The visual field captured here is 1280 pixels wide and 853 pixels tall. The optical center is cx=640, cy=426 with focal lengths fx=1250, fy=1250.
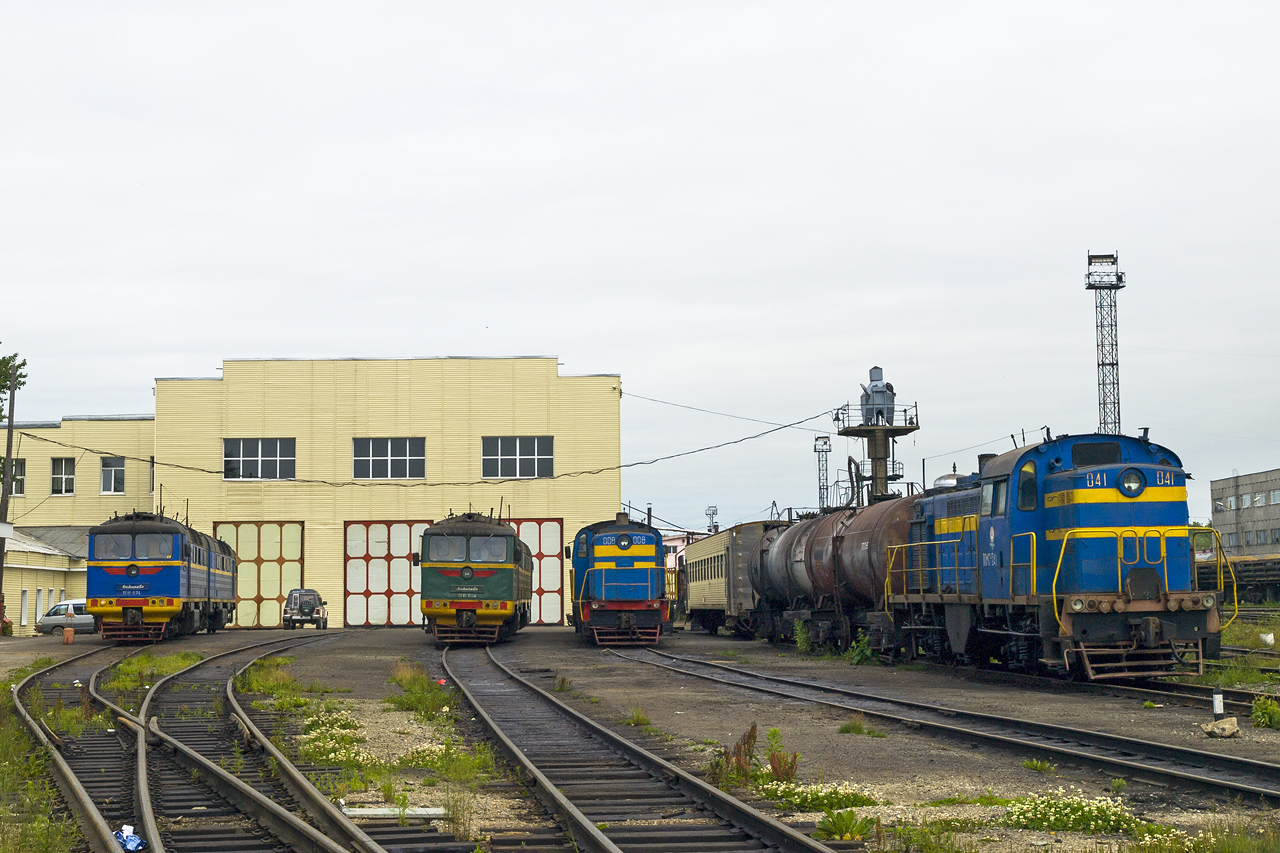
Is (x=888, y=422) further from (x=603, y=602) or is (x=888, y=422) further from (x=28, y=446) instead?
(x=28, y=446)

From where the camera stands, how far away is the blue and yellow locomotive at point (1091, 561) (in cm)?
1716

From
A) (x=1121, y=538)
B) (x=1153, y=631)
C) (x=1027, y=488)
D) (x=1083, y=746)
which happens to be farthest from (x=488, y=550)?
(x=1083, y=746)

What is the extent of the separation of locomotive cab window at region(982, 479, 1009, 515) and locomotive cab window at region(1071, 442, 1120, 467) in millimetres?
1090

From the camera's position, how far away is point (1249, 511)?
3605 inches

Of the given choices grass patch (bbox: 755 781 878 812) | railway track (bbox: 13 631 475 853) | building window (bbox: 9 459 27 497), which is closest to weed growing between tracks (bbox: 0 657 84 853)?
railway track (bbox: 13 631 475 853)

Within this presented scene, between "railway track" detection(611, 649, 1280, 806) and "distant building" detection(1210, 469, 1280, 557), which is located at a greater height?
"distant building" detection(1210, 469, 1280, 557)

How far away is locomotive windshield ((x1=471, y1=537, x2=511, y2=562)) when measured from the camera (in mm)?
30973

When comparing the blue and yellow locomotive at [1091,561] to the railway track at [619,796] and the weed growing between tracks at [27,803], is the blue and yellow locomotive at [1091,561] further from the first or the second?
the weed growing between tracks at [27,803]

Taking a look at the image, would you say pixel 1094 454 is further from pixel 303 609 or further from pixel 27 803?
pixel 303 609

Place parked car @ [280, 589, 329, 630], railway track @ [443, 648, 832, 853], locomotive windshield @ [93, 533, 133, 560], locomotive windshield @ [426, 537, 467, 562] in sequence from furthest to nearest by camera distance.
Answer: parked car @ [280, 589, 329, 630] < locomotive windshield @ [93, 533, 133, 560] < locomotive windshield @ [426, 537, 467, 562] < railway track @ [443, 648, 832, 853]

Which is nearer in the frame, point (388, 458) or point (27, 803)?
point (27, 803)

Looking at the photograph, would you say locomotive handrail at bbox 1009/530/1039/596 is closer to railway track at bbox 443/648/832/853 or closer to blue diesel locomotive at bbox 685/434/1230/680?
blue diesel locomotive at bbox 685/434/1230/680

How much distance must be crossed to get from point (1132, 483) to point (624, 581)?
640 inches

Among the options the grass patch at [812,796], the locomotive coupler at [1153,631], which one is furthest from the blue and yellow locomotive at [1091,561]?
the grass patch at [812,796]
